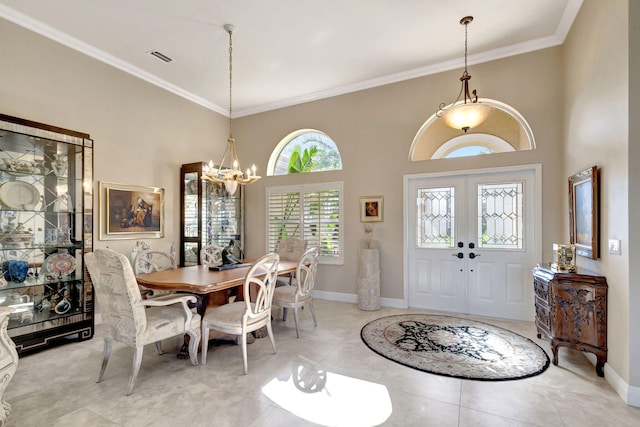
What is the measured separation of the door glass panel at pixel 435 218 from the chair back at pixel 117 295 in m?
3.84

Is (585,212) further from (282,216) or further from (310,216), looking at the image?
(282,216)

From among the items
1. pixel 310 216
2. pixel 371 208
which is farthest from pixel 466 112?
pixel 310 216

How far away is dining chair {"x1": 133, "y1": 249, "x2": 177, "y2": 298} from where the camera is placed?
147 inches

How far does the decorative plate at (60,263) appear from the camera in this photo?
3.49 metres

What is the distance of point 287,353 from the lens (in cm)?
322

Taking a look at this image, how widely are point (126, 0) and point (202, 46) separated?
3.18ft

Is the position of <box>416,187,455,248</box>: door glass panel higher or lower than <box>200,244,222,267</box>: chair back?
higher

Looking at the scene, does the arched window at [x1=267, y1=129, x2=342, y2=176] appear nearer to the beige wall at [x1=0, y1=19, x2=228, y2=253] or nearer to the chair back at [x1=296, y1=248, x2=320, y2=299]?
the beige wall at [x1=0, y1=19, x2=228, y2=253]

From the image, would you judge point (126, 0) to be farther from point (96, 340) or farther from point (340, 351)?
point (340, 351)

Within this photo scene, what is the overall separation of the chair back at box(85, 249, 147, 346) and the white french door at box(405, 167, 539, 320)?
3.74m

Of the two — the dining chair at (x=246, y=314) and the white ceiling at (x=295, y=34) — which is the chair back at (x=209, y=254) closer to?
the dining chair at (x=246, y=314)

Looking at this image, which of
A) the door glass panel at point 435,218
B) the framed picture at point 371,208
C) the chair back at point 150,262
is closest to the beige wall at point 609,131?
the door glass panel at point 435,218

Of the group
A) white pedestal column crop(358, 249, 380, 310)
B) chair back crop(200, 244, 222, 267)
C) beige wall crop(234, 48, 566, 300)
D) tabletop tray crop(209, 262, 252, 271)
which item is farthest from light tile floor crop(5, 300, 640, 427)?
beige wall crop(234, 48, 566, 300)

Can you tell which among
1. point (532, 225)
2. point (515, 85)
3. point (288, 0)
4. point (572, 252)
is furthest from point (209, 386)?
point (515, 85)
